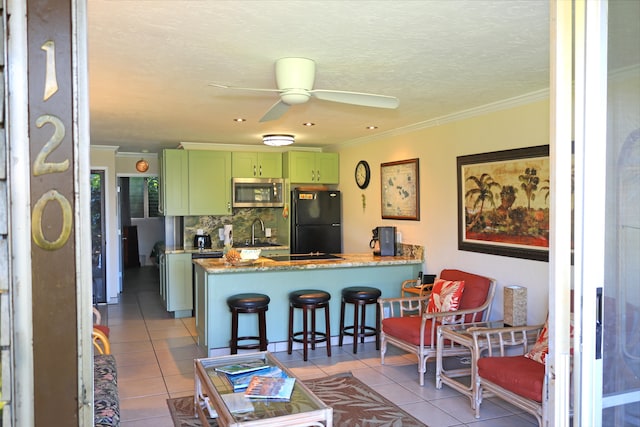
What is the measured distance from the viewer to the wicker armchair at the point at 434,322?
427 cm

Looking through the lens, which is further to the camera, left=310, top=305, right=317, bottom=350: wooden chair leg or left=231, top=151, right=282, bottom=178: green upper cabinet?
left=231, top=151, right=282, bottom=178: green upper cabinet

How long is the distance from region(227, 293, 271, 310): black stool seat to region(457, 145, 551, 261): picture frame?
2.00 m

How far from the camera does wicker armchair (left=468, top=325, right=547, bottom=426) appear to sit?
3078 millimetres

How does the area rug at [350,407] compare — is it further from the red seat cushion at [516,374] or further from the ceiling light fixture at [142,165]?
the ceiling light fixture at [142,165]

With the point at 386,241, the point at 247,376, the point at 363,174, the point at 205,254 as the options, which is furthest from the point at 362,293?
the point at 205,254

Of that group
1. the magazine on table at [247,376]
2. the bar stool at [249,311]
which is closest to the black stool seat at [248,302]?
the bar stool at [249,311]

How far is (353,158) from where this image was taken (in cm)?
723

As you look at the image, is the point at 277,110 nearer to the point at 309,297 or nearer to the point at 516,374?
the point at 309,297

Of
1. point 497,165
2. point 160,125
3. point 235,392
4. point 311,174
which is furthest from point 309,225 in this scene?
point 235,392

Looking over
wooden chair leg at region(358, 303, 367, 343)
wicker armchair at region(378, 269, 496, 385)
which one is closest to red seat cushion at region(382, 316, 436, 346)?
wicker armchair at region(378, 269, 496, 385)

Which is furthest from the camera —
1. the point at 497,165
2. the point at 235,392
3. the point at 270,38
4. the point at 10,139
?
the point at 497,165

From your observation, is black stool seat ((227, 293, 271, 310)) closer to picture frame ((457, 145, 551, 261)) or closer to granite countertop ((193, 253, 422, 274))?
→ granite countertop ((193, 253, 422, 274))

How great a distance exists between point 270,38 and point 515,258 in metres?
2.85

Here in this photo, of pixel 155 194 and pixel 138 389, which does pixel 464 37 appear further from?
pixel 155 194
